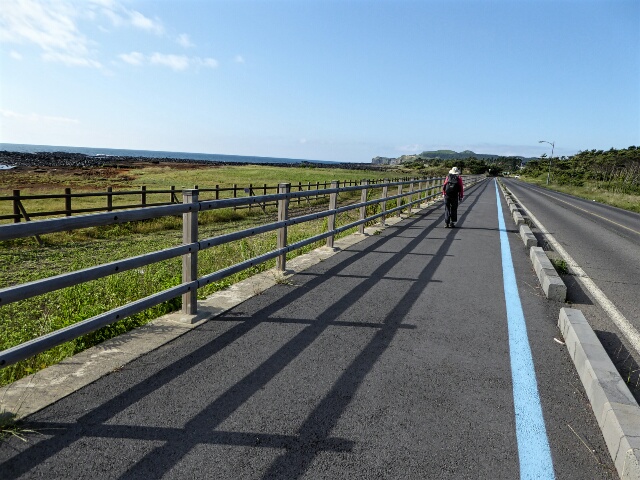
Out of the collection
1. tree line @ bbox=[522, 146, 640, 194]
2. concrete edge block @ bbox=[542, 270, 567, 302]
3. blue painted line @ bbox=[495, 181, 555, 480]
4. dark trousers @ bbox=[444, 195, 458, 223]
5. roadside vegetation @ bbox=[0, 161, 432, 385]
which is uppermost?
tree line @ bbox=[522, 146, 640, 194]

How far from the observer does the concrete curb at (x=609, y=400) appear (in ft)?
7.87

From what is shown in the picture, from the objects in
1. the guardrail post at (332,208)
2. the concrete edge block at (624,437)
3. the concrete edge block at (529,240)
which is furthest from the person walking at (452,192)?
the concrete edge block at (624,437)

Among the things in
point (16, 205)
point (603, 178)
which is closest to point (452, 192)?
point (16, 205)

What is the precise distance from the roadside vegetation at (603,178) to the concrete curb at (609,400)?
29176 millimetres

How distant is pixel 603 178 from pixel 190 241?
94.1m

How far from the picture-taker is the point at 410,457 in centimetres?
252

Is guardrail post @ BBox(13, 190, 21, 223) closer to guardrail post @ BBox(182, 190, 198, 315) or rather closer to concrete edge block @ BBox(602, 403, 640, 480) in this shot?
guardrail post @ BBox(182, 190, 198, 315)

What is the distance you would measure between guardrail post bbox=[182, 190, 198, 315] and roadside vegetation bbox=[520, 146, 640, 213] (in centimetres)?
3074

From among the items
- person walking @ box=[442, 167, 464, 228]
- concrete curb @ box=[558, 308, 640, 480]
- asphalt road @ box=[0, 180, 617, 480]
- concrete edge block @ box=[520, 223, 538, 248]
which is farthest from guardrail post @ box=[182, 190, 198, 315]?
person walking @ box=[442, 167, 464, 228]

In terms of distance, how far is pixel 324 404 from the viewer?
3037 mm

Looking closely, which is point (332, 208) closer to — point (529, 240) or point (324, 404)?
point (529, 240)

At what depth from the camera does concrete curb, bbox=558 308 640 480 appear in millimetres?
2398

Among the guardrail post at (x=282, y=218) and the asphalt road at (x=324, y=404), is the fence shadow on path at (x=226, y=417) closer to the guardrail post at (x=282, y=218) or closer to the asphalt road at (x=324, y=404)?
the asphalt road at (x=324, y=404)

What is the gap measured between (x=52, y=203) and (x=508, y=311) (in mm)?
32898
